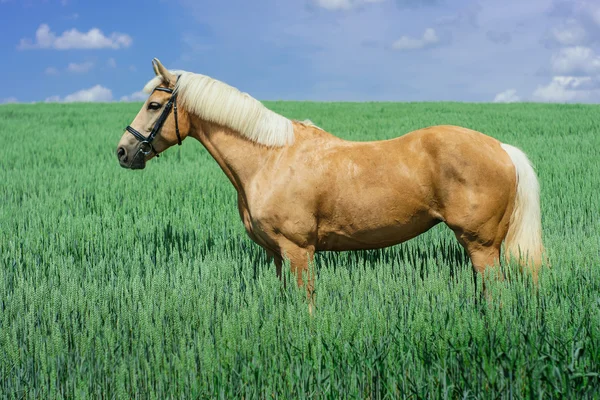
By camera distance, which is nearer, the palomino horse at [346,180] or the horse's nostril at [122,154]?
the palomino horse at [346,180]

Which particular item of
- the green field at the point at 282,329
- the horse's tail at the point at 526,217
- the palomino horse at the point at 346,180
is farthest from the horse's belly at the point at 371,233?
the horse's tail at the point at 526,217

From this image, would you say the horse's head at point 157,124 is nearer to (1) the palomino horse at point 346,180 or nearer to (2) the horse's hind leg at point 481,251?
(1) the palomino horse at point 346,180

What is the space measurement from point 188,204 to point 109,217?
1195 mm

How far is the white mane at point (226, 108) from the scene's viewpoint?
4051 millimetres

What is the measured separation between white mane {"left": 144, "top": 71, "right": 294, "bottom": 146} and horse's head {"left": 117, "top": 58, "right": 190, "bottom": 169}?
0.05 meters

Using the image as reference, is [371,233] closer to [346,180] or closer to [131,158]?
[346,180]

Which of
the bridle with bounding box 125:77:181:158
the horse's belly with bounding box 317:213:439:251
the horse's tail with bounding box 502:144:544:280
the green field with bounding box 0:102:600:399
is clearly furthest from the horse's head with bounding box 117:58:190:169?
the horse's tail with bounding box 502:144:544:280

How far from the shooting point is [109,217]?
678 centimetres

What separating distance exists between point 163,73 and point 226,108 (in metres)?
A: 0.56

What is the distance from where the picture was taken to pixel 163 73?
13.2 ft

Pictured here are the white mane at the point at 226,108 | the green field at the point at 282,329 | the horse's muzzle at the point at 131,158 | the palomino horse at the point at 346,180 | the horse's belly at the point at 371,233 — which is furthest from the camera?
the horse's muzzle at the point at 131,158

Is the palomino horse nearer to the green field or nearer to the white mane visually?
the white mane

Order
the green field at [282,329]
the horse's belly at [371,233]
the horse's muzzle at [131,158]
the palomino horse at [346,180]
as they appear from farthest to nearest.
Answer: the horse's muzzle at [131,158] < the horse's belly at [371,233] < the palomino horse at [346,180] < the green field at [282,329]

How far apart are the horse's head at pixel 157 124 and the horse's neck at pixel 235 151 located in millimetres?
156
